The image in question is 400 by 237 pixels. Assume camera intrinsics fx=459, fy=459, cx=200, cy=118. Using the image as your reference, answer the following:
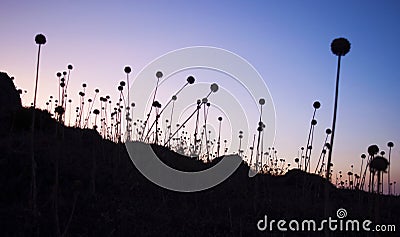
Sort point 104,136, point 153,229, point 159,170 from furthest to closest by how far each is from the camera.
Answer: point 104,136 → point 159,170 → point 153,229

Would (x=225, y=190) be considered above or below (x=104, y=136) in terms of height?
below

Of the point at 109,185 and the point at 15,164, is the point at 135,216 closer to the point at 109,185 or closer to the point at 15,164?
the point at 109,185

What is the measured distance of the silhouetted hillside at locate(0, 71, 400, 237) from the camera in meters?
5.00

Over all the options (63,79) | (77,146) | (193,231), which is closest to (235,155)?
(77,146)

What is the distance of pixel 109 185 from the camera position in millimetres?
6645

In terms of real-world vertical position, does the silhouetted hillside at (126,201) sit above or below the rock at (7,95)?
below

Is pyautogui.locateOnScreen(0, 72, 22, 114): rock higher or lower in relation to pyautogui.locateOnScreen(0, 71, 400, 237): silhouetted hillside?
higher

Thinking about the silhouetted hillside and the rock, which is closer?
the silhouetted hillside

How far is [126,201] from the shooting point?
597cm

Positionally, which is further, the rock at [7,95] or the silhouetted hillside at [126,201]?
the rock at [7,95]

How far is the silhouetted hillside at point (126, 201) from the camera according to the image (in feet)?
16.4

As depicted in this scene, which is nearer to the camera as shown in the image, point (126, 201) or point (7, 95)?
point (126, 201)

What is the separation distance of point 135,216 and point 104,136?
12.9ft

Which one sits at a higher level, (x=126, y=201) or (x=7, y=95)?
(x=7, y=95)
